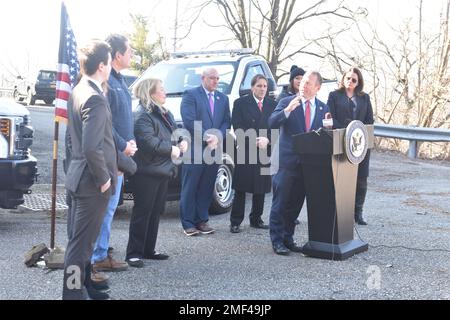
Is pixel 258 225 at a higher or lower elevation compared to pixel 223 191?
lower

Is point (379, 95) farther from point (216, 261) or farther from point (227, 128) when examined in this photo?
point (216, 261)

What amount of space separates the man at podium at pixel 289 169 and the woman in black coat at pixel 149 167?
113 cm

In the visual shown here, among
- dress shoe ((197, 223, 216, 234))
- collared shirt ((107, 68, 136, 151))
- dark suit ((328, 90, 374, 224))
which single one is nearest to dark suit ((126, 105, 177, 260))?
collared shirt ((107, 68, 136, 151))

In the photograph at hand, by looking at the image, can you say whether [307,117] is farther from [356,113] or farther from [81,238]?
[81,238]

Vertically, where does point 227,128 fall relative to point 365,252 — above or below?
above

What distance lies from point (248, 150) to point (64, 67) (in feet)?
8.48

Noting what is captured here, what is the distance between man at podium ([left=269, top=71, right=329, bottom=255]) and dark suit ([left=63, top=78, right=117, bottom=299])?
2370mm

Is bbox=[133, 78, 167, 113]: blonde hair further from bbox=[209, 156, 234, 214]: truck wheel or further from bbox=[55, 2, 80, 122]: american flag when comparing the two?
bbox=[209, 156, 234, 214]: truck wheel

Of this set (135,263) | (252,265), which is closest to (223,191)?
(252,265)

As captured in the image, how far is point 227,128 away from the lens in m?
7.43

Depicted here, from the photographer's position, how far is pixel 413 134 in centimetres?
1495

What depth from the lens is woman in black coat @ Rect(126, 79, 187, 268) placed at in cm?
576
